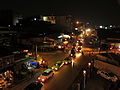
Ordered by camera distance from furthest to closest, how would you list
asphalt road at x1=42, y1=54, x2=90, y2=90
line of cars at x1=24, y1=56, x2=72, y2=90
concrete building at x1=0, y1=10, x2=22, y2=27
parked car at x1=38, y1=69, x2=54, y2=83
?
concrete building at x1=0, y1=10, x2=22, y2=27 → parked car at x1=38, y1=69, x2=54, y2=83 → asphalt road at x1=42, y1=54, x2=90, y2=90 → line of cars at x1=24, y1=56, x2=72, y2=90

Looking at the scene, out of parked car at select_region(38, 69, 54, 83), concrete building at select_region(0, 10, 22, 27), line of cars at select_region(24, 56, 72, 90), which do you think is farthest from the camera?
concrete building at select_region(0, 10, 22, 27)

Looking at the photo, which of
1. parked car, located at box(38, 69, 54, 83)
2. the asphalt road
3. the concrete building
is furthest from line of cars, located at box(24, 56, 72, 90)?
the concrete building

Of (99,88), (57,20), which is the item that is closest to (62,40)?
(57,20)

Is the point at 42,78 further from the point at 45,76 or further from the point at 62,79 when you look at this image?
the point at 62,79

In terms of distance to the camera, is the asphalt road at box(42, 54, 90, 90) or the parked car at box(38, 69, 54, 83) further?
the parked car at box(38, 69, 54, 83)

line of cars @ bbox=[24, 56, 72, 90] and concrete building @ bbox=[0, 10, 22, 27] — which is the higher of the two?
concrete building @ bbox=[0, 10, 22, 27]

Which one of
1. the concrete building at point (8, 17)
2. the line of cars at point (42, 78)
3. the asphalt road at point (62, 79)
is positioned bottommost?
the asphalt road at point (62, 79)

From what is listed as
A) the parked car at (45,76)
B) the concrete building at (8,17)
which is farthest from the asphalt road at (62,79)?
the concrete building at (8,17)

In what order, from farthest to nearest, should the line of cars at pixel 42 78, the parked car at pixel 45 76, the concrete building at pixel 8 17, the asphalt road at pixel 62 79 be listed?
the concrete building at pixel 8 17 < the parked car at pixel 45 76 < the asphalt road at pixel 62 79 < the line of cars at pixel 42 78

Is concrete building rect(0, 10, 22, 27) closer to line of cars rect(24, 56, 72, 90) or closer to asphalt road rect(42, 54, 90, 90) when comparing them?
line of cars rect(24, 56, 72, 90)

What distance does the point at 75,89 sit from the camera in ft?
51.0

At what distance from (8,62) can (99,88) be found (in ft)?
40.4

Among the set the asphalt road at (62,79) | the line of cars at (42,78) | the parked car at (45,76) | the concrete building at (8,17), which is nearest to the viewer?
the line of cars at (42,78)

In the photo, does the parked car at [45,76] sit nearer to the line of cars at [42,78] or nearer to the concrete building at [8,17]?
the line of cars at [42,78]
